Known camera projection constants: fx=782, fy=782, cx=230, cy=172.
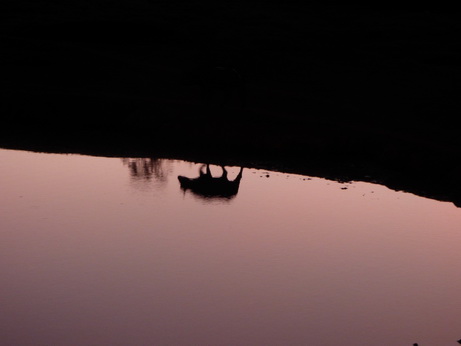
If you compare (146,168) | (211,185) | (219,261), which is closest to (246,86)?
(146,168)

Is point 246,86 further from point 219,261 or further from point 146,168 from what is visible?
point 219,261

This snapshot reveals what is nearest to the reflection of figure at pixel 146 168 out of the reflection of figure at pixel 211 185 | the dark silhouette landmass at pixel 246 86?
the dark silhouette landmass at pixel 246 86

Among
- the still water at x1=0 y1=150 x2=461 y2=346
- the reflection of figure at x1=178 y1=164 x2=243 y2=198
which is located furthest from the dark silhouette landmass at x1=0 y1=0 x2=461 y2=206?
the still water at x1=0 y1=150 x2=461 y2=346

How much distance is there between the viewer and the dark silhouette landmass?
17.0m

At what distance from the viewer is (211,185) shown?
1551cm

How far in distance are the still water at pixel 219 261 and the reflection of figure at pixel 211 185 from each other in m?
0.14

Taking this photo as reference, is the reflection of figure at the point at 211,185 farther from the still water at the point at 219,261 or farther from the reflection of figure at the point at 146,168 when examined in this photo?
the reflection of figure at the point at 146,168

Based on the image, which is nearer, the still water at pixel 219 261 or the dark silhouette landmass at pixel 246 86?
the still water at pixel 219 261

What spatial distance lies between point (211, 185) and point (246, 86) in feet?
28.5

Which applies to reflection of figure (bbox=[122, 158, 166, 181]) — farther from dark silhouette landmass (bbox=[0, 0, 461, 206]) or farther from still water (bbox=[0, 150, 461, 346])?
dark silhouette landmass (bbox=[0, 0, 461, 206])

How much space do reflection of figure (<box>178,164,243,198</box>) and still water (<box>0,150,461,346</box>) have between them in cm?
14

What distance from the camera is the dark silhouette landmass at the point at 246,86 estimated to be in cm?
1698

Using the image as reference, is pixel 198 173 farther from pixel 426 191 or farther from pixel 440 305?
pixel 440 305

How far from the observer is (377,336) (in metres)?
9.09
